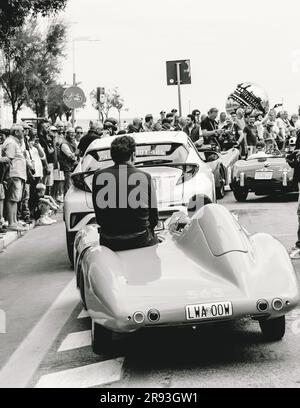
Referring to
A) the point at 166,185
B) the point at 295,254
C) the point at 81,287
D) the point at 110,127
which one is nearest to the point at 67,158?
the point at 110,127

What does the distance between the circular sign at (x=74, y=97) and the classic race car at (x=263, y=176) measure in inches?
231

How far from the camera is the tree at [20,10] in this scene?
16339 millimetres

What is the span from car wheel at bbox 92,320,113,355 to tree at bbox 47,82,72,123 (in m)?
61.8

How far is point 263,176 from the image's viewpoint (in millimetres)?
17594

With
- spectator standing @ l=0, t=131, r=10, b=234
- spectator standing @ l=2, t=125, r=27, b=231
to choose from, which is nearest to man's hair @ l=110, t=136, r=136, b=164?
spectator standing @ l=0, t=131, r=10, b=234

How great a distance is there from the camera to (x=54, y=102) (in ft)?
252

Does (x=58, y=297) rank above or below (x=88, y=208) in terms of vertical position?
below

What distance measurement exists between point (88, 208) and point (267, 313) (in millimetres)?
4878

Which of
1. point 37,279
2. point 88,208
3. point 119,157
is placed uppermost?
point 119,157

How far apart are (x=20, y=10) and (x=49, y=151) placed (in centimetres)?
305

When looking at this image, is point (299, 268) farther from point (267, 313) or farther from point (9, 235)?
point (9, 235)

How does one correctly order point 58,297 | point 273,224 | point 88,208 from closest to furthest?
point 58,297, point 88,208, point 273,224

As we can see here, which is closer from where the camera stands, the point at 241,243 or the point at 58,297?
the point at 241,243

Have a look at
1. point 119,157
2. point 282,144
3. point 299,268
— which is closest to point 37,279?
point 299,268
